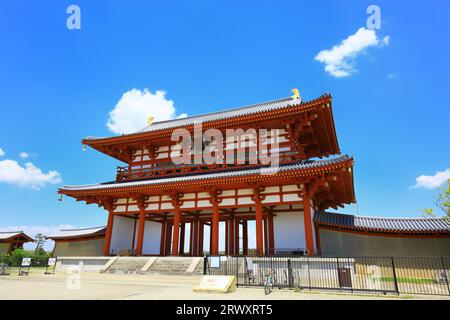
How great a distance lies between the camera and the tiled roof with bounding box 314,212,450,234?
17031 millimetres

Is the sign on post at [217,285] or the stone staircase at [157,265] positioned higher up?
the stone staircase at [157,265]

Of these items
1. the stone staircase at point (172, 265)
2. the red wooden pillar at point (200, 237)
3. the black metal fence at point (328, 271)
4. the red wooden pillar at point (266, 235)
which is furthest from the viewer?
the red wooden pillar at point (200, 237)

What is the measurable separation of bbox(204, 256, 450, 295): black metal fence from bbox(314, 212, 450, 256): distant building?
860mm

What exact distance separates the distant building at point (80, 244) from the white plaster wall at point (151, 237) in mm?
4536

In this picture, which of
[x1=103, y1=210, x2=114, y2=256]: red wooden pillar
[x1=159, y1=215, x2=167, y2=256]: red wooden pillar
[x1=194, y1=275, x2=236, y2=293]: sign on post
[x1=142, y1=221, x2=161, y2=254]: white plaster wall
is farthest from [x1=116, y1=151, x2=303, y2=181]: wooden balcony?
[x1=194, y1=275, x2=236, y2=293]: sign on post

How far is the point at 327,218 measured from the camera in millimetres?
18500

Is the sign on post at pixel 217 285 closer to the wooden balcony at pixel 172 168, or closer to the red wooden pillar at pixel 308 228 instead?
the red wooden pillar at pixel 308 228

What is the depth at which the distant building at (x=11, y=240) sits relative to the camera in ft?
123

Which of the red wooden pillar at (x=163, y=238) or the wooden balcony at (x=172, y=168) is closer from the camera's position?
the wooden balcony at (x=172, y=168)

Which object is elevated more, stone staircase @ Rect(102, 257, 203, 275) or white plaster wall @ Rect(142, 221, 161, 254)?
white plaster wall @ Rect(142, 221, 161, 254)

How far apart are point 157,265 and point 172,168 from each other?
674 cm

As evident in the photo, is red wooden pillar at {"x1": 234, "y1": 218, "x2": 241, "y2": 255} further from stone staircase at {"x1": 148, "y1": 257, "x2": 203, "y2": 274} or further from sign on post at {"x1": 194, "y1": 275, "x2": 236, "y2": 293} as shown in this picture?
sign on post at {"x1": 194, "y1": 275, "x2": 236, "y2": 293}

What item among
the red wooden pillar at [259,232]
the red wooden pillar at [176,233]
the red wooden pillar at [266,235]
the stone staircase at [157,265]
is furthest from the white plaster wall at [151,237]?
the red wooden pillar at [259,232]
